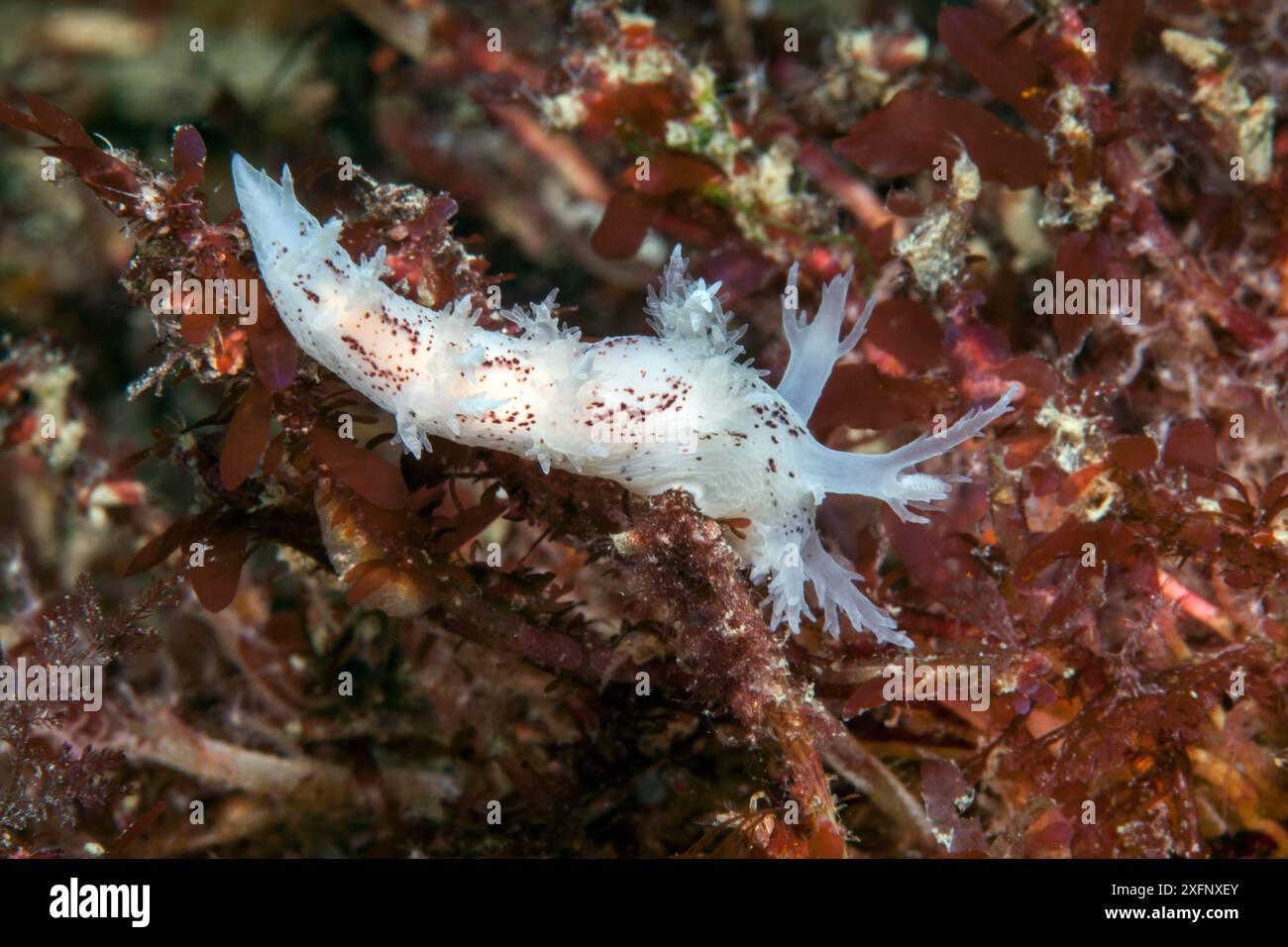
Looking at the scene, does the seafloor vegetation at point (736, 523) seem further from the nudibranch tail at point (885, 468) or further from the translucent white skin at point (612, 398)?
the nudibranch tail at point (885, 468)

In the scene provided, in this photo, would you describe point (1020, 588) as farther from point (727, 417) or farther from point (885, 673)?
point (727, 417)

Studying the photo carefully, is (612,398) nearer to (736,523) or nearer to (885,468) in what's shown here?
(736,523)

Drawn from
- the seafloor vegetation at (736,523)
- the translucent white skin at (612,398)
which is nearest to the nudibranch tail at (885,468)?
the translucent white skin at (612,398)

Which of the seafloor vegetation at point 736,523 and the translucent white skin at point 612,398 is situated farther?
the seafloor vegetation at point 736,523

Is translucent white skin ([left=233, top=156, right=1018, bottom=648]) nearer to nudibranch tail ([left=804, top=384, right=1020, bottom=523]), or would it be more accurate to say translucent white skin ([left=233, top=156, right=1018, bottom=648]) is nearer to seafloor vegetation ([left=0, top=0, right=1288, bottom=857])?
nudibranch tail ([left=804, top=384, right=1020, bottom=523])

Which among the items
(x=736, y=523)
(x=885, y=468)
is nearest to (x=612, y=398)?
(x=736, y=523)
